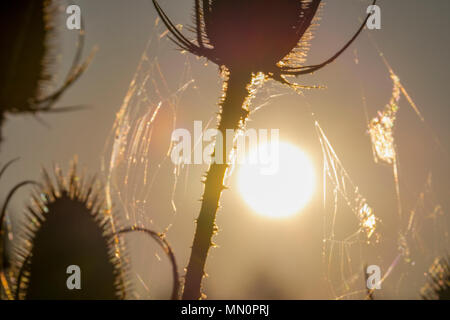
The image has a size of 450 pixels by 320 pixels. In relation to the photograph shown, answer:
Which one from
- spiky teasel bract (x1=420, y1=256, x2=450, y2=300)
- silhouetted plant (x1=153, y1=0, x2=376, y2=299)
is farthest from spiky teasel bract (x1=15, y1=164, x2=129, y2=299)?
spiky teasel bract (x1=420, y1=256, x2=450, y2=300)

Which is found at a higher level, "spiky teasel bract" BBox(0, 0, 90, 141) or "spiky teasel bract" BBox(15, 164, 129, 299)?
"spiky teasel bract" BBox(0, 0, 90, 141)

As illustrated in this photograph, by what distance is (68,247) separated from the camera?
228 inches

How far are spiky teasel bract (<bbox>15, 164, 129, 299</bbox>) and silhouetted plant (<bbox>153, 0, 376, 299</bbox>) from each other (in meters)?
1.27

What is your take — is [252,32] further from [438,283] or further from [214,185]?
[438,283]

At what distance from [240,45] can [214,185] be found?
208 centimetres

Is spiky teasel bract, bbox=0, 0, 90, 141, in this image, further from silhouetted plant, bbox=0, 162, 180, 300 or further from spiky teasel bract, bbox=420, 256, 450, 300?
spiky teasel bract, bbox=420, 256, 450, 300

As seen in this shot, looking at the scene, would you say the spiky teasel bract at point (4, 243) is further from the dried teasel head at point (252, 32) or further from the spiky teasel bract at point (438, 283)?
the spiky teasel bract at point (438, 283)

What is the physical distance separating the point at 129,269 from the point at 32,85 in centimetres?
288

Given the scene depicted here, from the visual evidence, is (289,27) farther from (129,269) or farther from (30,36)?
(129,269)

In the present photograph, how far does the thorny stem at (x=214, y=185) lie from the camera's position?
5.91 m

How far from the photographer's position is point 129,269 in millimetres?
6422

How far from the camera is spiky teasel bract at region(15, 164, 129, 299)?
5.75 m

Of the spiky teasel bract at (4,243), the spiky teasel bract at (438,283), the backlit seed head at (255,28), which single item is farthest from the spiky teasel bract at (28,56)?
the spiky teasel bract at (438,283)
